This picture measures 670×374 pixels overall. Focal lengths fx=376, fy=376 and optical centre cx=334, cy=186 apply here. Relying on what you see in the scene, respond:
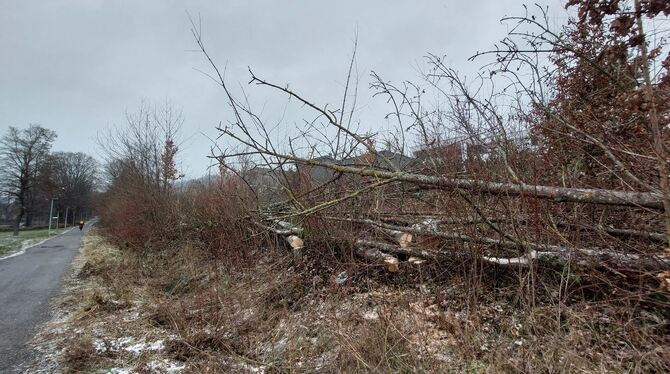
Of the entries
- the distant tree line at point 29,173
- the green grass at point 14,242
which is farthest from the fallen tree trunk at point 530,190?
the distant tree line at point 29,173

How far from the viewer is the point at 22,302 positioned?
678cm

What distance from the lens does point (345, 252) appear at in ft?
18.1

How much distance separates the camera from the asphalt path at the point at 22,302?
14.1 feet

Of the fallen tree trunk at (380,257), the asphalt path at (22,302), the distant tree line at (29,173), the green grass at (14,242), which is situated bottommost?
the asphalt path at (22,302)

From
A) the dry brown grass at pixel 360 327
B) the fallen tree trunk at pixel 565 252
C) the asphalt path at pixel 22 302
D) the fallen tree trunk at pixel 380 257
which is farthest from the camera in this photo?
the fallen tree trunk at pixel 380 257

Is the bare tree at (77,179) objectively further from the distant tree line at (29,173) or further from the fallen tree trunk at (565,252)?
the fallen tree trunk at (565,252)

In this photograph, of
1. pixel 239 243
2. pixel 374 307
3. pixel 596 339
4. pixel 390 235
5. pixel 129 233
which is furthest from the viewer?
pixel 129 233

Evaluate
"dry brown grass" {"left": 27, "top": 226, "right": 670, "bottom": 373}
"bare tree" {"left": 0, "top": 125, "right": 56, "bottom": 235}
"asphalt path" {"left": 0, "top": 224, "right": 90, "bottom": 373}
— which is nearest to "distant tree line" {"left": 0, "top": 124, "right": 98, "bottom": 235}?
"bare tree" {"left": 0, "top": 125, "right": 56, "bottom": 235}

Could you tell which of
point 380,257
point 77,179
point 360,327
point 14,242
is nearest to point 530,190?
point 360,327

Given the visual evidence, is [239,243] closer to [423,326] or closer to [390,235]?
[390,235]

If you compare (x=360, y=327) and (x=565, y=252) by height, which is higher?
(x=565, y=252)

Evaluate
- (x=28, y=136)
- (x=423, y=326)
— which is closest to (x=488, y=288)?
(x=423, y=326)

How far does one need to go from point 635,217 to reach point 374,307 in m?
2.91

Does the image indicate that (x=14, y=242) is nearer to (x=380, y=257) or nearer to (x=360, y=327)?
(x=380, y=257)
